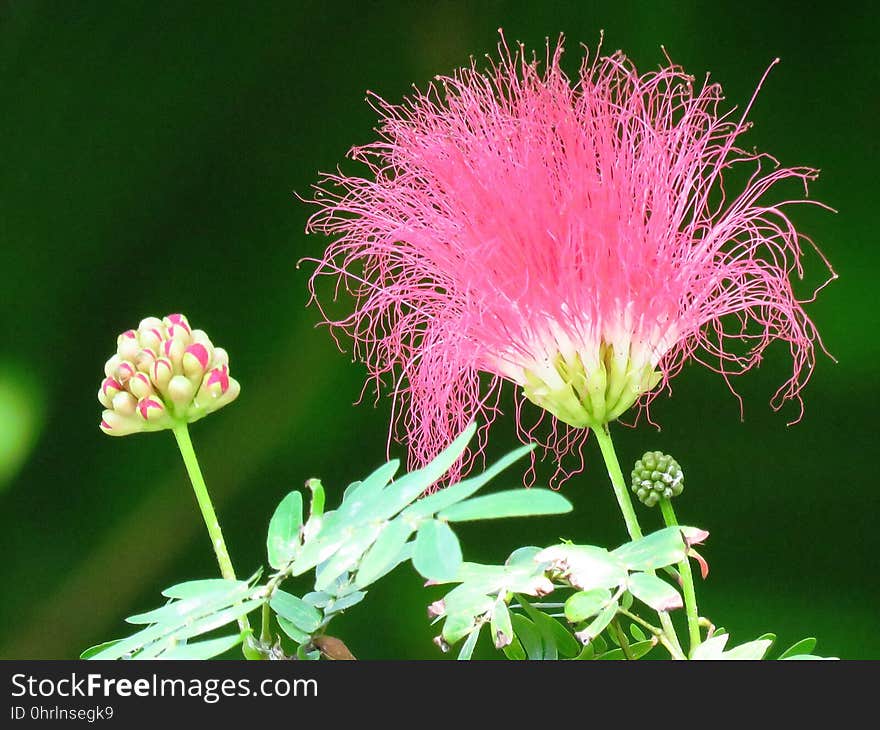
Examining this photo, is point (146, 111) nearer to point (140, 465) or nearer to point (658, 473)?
point (140, 465)

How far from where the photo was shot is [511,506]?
43 cm

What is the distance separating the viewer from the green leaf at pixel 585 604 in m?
0.48

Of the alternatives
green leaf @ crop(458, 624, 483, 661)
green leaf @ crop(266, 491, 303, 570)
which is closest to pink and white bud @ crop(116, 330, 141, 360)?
green leaf @ crop(266, 491, 303, 570)

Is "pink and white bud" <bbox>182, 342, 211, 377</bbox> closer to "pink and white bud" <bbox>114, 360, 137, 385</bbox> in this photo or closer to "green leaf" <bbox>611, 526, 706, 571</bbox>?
"pink and white bud" <bbox>114, 360, 137, 385</bbox>

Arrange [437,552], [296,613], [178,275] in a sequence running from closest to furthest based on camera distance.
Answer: [437,552]
[296,613]
[178,275]

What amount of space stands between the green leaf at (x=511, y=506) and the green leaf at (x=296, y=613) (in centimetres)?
12

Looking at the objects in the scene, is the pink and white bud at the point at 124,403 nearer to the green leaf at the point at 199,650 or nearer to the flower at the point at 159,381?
the flower at the point at 159,381

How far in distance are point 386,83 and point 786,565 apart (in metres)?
0.81

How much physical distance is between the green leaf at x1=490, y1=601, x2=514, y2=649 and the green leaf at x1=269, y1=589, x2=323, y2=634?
92 mm

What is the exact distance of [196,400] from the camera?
0.57 meters

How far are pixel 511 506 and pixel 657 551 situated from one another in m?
0.10

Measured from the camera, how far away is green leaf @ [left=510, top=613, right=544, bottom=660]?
559 millimetres

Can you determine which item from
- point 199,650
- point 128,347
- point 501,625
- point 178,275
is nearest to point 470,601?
point 501,625

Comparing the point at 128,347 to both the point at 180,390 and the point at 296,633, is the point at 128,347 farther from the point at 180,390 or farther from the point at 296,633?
the point at 296,633
